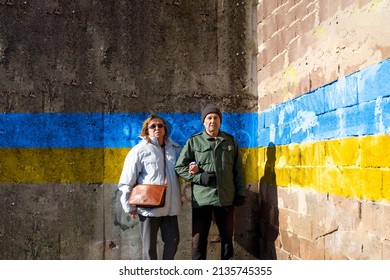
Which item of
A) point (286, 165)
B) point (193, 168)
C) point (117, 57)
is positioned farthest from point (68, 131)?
point (286, 165)

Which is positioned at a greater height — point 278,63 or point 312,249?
point 278,63

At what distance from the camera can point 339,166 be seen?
160 inches

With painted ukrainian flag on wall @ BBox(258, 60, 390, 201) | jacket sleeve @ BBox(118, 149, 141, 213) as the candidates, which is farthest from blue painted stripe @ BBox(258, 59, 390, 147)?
jacket sleeve @ BBox(118, 149, 141, 213)

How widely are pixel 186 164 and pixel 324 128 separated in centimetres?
145

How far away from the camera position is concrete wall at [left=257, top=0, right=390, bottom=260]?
3.55m

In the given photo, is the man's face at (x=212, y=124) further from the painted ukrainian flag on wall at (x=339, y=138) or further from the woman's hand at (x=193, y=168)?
the painted ukrainian flag on wall at (x=339, y=138)

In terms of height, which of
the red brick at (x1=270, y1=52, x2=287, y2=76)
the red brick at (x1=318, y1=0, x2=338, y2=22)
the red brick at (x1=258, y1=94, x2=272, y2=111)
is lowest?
the red brick at (x1=258, y1=94, x2=272, y2=111)

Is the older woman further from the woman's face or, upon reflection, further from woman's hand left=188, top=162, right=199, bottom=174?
woman's hand left=188, top=162, right=199, bottom=174

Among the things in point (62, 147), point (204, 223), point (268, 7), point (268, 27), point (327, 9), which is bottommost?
point (204, 223)

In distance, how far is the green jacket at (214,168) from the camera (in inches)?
205

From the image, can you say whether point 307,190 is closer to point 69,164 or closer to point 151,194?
point 151,194

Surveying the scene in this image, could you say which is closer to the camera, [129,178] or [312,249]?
[312,249]

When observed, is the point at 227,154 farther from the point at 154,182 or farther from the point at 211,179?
the point at 154,182

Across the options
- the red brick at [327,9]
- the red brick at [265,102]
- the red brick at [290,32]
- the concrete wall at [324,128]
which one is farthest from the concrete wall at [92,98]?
the red brick at [327,9]
